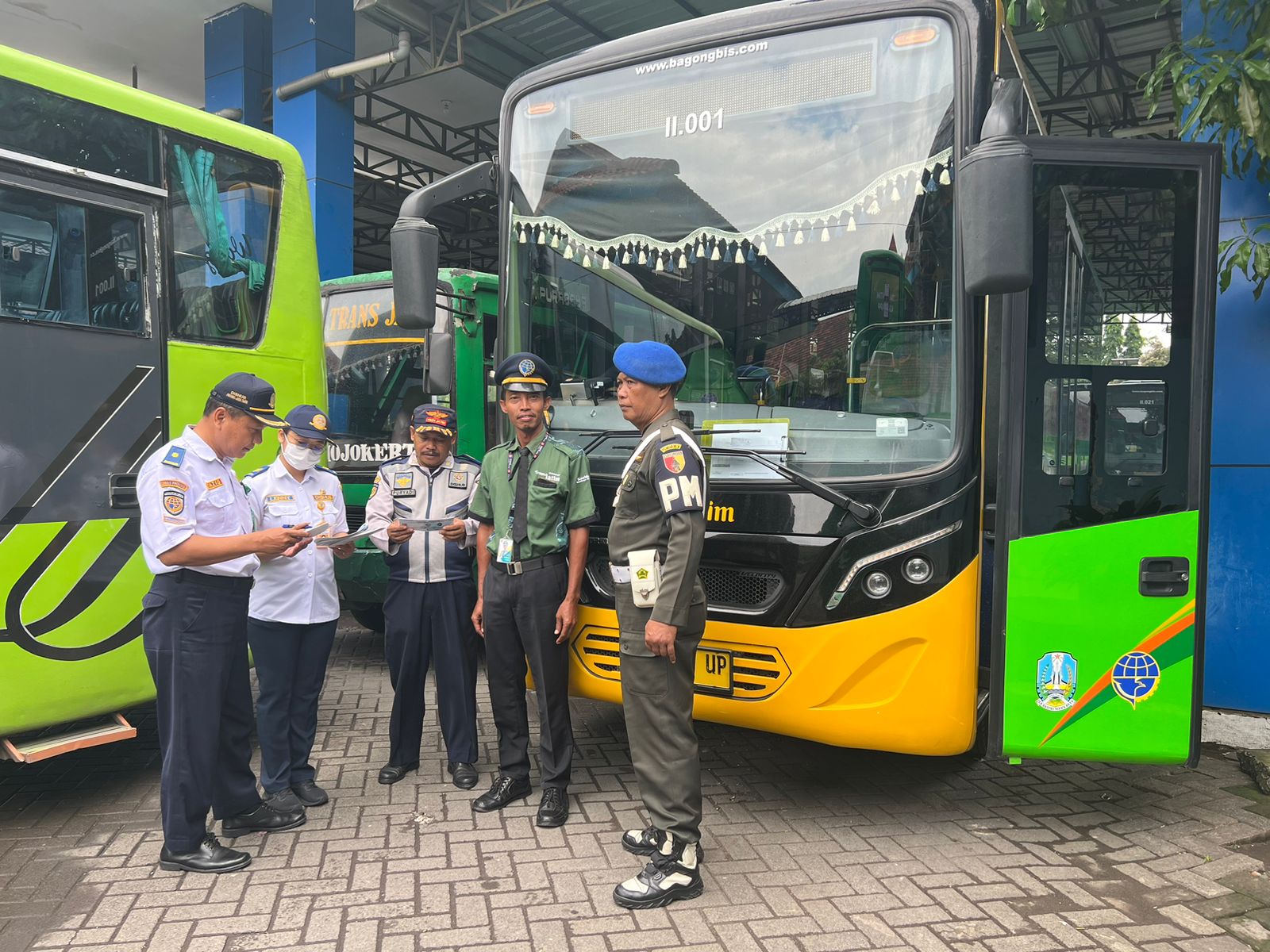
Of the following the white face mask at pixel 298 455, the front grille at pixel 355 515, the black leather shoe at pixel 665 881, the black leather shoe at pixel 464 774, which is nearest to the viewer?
the black leather shoe at pixel 665 881

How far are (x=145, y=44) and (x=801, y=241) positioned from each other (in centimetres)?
1164

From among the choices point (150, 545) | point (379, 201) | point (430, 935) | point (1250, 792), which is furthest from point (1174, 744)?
point (379, 201)

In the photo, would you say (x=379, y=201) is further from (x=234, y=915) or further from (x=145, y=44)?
(x=234, y=915)

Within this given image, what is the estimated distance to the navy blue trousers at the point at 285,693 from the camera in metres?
3.81

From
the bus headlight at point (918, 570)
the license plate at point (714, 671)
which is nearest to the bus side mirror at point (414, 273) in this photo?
the license plate at point (714, 671)

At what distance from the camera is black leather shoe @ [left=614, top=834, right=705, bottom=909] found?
3.07m

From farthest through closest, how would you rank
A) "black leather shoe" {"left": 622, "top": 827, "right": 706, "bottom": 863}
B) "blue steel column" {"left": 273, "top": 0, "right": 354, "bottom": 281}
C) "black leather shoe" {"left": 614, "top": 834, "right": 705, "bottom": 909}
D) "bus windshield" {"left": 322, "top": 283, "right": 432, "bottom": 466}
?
1. "blue steel column" {"left": 273, "top": 0, "right": 354, "bottom": 281}
2. "bus windshield" {"left": 322, "top": 283, "right": 432, "bottom": 466}
3. "black leather shoe" {"left": 622, "top": 827, "right": 706, "bottom": 863}
4. "black leather shoe" {"left": 614, "top": 834, "right": 705, "bottom": 909}

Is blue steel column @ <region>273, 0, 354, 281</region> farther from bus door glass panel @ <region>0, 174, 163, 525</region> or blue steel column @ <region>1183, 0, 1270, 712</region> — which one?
blue steel column @ <region>1183, 0, 1270, 712</region>

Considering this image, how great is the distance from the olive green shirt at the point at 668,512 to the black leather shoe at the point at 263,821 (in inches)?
67.6

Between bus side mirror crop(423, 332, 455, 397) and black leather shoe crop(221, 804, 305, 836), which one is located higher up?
bus side mirror crop(423, 332, 455, 397)

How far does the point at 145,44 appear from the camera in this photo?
38.6 ft

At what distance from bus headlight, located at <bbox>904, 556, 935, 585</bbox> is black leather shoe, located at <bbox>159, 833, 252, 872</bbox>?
2617 millimetres

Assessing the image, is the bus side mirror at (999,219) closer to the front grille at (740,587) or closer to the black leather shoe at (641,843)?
the front grille at (740,587)

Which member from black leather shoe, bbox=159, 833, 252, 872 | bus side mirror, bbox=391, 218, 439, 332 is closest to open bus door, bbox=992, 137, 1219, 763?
bus side mirror, bbox=391, 218, 439, 332
